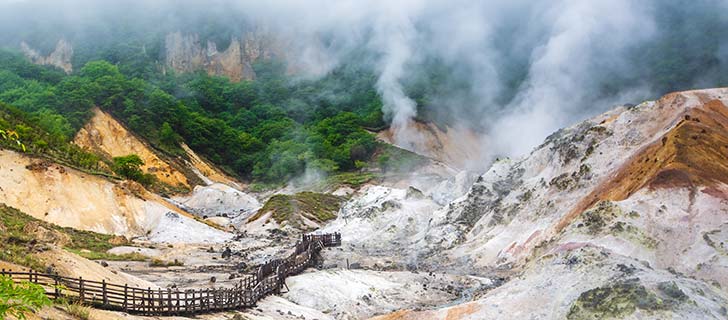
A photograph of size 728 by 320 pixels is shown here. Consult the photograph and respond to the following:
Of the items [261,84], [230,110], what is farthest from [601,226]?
[261,84]

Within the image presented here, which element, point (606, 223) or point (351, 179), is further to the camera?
point (351, 179)

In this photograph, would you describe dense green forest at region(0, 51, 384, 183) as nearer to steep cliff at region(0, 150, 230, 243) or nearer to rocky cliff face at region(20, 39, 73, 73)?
rocky cliff face at region(20, 39, 73, 73)

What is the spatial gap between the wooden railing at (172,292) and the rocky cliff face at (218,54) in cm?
11418

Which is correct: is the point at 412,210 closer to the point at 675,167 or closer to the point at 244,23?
the point at 675,167

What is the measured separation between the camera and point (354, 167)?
105688mm

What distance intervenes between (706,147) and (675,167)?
2945 millimetres

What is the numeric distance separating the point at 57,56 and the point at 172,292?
12904 cm

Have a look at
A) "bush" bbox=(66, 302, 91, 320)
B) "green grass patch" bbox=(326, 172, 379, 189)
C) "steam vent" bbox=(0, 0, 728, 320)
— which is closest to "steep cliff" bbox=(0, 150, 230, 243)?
"steam vent" bbox=(0, 0, 728, 320)

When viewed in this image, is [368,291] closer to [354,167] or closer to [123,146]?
[123,146]

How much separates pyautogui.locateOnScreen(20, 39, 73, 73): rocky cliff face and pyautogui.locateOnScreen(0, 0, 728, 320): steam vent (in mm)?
387

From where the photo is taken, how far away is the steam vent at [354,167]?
18.8 metres

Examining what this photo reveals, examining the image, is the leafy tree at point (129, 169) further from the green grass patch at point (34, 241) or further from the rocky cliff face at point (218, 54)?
the rocky cliff face at point (218, 54)

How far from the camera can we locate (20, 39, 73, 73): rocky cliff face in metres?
129

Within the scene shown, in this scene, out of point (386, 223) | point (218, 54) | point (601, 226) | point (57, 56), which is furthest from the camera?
point (218, 54)
